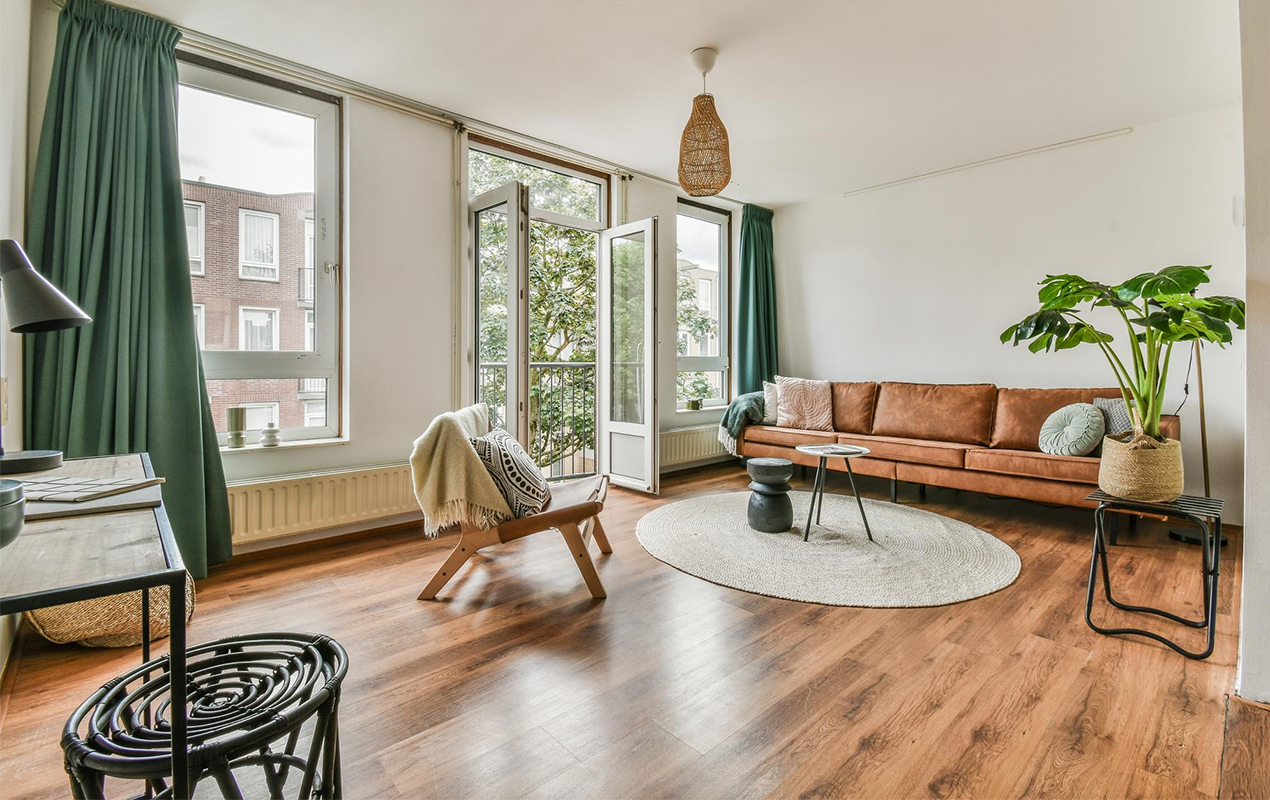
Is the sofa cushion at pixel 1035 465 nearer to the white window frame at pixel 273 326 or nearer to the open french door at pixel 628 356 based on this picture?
the open french door at pixel 628 356

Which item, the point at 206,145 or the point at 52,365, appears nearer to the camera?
the point at 52,365

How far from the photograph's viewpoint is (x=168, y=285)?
2.63m

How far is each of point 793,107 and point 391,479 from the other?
10.8 ft

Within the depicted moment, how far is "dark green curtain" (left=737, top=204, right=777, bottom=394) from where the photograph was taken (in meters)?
5.64

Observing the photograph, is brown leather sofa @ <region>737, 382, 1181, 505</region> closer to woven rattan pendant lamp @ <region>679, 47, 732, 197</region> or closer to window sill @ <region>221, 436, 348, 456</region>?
woven rattan pendant lamp @ <region>679, 47, 732, 197</region>

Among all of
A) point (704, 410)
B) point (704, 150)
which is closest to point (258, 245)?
point (704, 150)

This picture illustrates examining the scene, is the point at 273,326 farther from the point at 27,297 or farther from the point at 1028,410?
the point at 1028,410

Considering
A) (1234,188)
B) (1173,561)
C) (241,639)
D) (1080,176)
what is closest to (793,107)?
(1080,176)

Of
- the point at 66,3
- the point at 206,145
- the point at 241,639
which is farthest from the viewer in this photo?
the point at 206,145

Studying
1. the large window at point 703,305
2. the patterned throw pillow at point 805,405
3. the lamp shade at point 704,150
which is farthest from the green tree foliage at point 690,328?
the lamp shade at point 704,150

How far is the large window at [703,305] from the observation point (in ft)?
18.0

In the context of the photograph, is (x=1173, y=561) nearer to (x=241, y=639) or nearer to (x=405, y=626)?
(x=405, y=626)

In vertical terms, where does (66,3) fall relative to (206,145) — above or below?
above

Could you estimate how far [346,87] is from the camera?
3.21 meters
